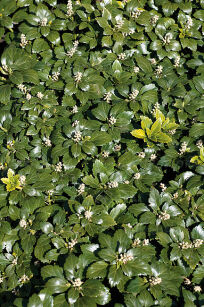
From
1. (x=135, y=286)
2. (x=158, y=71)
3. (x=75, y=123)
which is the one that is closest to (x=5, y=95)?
(x=75, y=123)

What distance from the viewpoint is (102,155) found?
342 cm

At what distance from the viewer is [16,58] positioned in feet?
12.5

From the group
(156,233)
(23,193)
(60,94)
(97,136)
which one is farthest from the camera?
(60,94)

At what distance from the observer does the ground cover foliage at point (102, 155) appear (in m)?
2.74

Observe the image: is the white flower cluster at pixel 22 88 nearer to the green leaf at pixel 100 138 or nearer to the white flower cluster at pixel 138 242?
the green leaf at pixel 100 138

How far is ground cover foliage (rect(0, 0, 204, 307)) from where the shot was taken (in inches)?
108

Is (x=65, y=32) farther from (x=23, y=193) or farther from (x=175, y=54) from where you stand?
(x=23, y=193)

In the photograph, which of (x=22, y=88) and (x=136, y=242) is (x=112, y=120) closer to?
(x=22, y=88)

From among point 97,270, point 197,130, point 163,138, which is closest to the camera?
point 97,270

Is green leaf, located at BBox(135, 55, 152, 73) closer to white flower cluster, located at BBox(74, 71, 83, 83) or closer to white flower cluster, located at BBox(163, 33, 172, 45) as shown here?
white flower cluster, located at BBox(163, 33, 172, 45)

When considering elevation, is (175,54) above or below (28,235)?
above

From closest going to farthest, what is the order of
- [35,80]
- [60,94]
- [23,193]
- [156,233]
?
[156,233] → [23,193] → [35,80] → [60,94]

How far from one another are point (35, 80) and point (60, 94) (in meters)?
0.40

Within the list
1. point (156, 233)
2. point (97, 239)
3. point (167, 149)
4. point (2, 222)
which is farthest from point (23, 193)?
point (167, 149)
